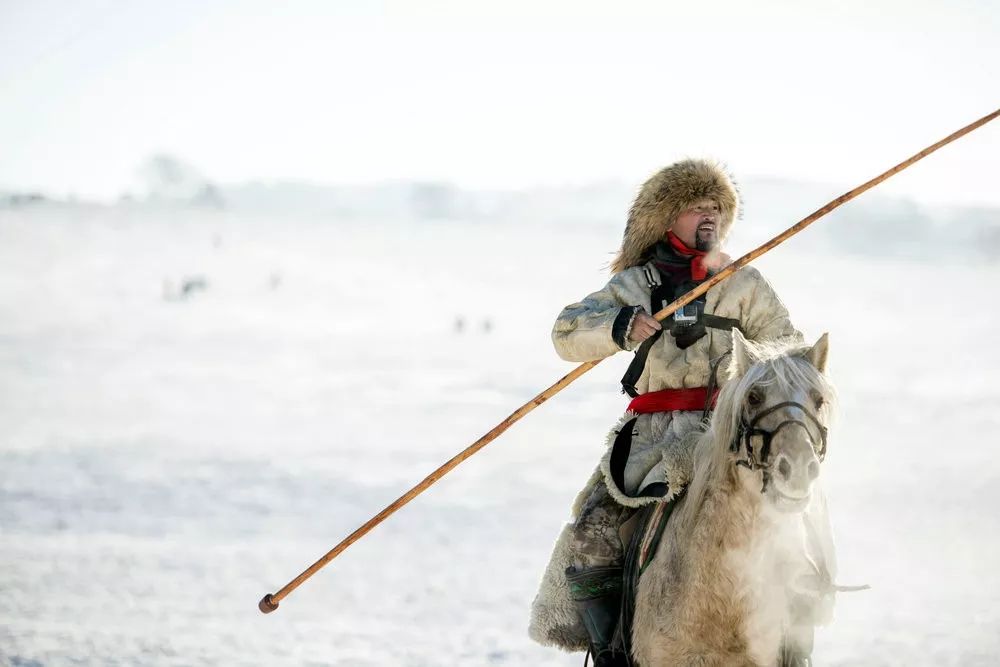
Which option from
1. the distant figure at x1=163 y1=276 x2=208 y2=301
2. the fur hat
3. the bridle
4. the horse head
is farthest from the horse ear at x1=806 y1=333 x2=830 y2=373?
the distant figure at x1=163 y1=276 x2=208 y2=301

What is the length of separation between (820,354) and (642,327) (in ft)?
2.47

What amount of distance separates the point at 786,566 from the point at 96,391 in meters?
17.6

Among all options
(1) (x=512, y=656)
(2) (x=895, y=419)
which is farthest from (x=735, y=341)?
(2) (x=895, y=419)

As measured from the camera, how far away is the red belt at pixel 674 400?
4.63m

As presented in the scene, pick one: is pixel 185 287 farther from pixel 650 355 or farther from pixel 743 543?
pixel 743 543

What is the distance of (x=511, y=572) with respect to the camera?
1156cm

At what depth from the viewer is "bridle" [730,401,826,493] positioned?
358 cm

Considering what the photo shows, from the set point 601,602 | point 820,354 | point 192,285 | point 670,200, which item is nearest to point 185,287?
point 192,285

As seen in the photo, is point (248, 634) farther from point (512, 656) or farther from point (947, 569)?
point (947, 569)

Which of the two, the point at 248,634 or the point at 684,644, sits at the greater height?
the point at 684,644

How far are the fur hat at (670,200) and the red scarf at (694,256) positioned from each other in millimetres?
93

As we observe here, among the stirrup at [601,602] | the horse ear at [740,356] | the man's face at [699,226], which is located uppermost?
the man's face at [699,226]

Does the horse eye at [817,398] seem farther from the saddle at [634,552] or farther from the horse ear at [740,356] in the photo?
the saddle at [634,552]

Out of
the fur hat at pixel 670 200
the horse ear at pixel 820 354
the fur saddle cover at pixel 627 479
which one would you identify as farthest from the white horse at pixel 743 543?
the fur hat at pixel 670 200
